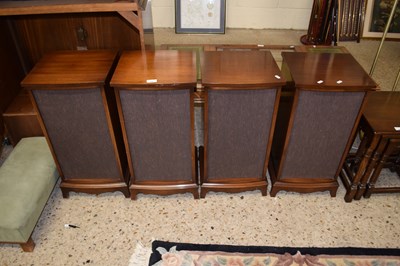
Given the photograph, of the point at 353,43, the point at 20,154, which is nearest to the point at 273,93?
the point at 20,154

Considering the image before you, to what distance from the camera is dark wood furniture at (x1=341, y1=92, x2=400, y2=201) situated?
6.27ft

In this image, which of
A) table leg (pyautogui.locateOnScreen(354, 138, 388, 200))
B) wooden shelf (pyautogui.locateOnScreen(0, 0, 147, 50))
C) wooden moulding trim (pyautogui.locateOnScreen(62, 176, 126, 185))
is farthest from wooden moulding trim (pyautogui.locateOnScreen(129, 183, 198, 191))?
table leg (pyautogui.locateOnScreen(354, 138, 388, 200))

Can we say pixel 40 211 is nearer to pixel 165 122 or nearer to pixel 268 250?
pixel 165 122

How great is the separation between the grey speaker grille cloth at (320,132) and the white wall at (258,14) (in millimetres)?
2125

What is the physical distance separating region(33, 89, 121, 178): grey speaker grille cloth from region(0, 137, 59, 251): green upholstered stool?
0.45 ft

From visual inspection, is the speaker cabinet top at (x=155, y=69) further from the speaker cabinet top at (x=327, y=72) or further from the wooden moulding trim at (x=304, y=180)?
the wooden moulding trim at (x=304, y=180)

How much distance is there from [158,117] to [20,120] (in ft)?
3.50

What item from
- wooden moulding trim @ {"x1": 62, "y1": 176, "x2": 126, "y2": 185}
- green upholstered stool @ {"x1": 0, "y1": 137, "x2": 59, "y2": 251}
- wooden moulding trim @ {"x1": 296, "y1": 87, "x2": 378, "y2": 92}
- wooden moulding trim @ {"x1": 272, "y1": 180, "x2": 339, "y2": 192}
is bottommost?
wooden moulding trim @ {"x1": 272, "y1": 180, "x2": 339, "y2": 192}

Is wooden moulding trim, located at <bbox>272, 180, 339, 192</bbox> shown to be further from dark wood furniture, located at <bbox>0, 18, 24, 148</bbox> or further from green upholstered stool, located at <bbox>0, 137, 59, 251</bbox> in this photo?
dark wood furniture, located at <bbox>0, 18, 24, 148</bbox>

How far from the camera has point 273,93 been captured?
172cm

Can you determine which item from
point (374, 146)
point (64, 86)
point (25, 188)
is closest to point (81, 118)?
point (64, 86)

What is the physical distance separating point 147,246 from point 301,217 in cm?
93

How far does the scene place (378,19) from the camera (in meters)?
3.47

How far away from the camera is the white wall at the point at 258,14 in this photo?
355cm
